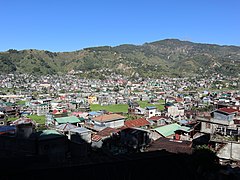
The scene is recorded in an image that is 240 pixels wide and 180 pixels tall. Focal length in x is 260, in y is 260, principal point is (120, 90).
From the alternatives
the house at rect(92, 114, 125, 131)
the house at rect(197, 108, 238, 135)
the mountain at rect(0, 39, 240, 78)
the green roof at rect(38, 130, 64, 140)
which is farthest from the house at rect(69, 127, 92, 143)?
the mountain at rect(0, 39, 240, 78)

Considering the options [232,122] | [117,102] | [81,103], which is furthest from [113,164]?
[117,102]

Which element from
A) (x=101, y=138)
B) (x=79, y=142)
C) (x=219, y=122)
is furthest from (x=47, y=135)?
(x=219, y=122)

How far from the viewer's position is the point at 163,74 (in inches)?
4875

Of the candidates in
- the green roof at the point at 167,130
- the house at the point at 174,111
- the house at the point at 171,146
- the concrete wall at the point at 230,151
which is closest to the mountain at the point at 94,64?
the house at the point at 174,111

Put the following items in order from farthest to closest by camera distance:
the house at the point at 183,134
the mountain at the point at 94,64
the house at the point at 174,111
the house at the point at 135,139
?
the mountain at the point at 94,64, the house at the point at 174,111, the house at the point at 183,134, the house at the point at 135,139

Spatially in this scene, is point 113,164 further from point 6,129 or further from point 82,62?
point 82,62

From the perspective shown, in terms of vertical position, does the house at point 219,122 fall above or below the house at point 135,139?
above

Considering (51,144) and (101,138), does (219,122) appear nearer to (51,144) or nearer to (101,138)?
(101,138)

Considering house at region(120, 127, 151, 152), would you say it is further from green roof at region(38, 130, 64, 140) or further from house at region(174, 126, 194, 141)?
green roof at region(38, 130, 64, 140)

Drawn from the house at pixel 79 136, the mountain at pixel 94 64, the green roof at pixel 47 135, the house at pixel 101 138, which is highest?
the mountain at pixel 94 64

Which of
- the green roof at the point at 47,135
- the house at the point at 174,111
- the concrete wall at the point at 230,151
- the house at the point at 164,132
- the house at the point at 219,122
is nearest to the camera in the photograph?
the concrete wall at the point at 230,151

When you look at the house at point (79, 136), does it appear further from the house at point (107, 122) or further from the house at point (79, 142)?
the house at point (107, 122)

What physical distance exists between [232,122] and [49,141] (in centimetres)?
1196

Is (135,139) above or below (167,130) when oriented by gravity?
below
